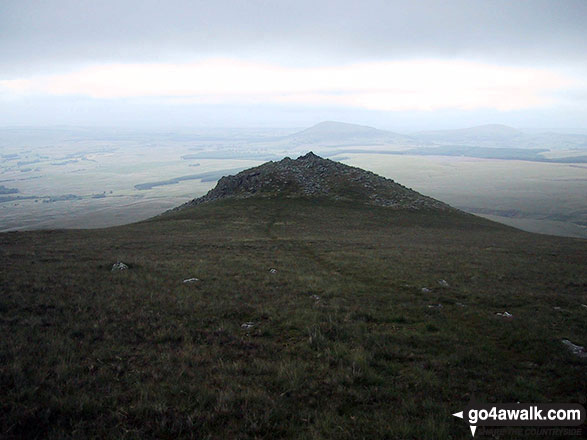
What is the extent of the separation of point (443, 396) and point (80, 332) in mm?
12093

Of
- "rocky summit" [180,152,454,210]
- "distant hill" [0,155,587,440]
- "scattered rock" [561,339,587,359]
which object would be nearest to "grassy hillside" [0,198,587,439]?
"distant hill" [0,155,587,440]

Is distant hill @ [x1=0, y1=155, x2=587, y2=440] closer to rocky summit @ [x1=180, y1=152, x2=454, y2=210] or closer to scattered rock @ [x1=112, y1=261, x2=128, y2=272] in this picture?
scattered rock @ [x1=112, y1=261, x2=128, y2=272]

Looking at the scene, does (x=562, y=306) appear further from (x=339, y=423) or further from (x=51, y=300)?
(x=51, y=300)

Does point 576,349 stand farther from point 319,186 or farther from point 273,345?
point 319,186

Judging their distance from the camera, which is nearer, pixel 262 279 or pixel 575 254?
pixel 262 279

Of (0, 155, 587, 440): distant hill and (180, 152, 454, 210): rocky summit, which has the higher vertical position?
(180, 152, 454, 210): rocky summit

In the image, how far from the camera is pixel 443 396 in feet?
27.9

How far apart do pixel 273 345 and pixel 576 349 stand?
1060cm

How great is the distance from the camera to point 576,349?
11.2 m

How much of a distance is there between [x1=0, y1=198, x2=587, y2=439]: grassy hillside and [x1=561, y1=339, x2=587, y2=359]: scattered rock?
30cm

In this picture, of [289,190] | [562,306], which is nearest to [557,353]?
[562,306]

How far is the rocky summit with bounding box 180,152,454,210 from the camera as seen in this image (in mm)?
73312

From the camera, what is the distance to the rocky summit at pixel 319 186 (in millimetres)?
73312

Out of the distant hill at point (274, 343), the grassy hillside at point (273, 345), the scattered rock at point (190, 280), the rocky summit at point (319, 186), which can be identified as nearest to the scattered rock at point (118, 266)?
the distant hill at point (274, 343)
